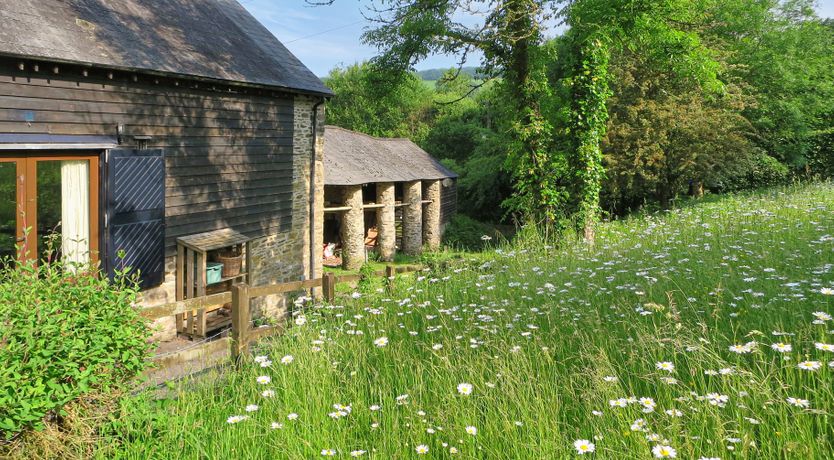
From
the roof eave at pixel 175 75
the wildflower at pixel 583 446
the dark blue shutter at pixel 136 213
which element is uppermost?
the roof eave at pixel 175 75

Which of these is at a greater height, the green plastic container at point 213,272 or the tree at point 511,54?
the tree at point 511,54

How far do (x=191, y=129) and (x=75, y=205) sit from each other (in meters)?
2.53

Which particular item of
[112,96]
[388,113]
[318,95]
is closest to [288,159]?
[318,95]

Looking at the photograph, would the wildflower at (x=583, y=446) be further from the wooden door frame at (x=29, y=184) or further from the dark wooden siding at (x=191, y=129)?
the dark wooden siding at (x=191, y=129)

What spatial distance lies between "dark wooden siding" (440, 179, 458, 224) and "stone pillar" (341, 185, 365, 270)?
7.80 metres

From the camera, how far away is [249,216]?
11875 mm

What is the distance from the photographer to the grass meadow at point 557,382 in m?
3.19

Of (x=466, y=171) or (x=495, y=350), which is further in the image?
(x=466, y=171)

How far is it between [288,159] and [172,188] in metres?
3.34

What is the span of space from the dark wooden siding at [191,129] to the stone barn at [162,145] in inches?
1.0

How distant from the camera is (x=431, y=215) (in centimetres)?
2766

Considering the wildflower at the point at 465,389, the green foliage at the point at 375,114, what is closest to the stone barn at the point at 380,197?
the wildflower at the point at 465,389

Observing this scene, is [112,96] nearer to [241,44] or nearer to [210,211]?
[210,211]

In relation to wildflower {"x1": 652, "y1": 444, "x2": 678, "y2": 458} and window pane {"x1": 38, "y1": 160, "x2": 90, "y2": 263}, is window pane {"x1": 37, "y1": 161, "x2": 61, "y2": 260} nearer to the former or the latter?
window pane {"x1": 38, "y1": 160, "x2": 90, "y2": 263}
